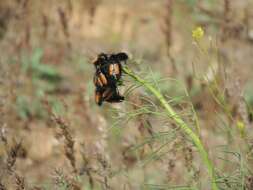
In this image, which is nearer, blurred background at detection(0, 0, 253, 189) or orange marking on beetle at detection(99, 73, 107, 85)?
orange marking on beetle at detection(99, 73, 107, 85)

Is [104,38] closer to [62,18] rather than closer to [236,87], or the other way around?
[62,18]

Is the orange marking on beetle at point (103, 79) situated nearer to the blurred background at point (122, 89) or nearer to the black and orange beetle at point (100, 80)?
the black and orange beetle at point (100, 80)

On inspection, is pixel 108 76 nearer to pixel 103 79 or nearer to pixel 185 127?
pixel 103 79

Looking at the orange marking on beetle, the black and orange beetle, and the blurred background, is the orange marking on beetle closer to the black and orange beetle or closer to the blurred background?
the black and orange beetle

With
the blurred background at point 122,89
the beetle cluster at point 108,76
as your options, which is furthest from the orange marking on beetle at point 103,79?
the blurred background at point 122,89

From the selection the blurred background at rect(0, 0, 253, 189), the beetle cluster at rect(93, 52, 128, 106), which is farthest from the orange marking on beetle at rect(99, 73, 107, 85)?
the blurred background at rect(0, 0, 253, 189)

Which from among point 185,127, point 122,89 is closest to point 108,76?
point 185,127

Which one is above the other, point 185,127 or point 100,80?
point 100,80
